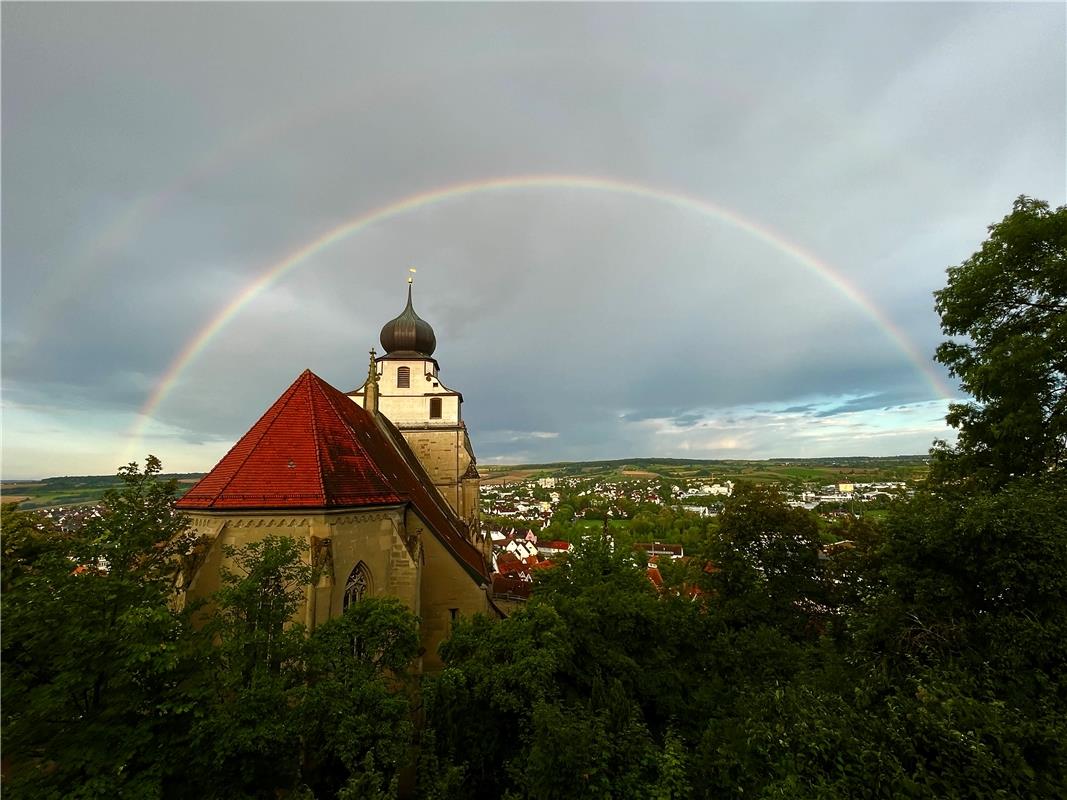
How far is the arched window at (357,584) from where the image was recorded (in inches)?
481

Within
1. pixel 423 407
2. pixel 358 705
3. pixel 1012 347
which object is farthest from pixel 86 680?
pixel 423 407

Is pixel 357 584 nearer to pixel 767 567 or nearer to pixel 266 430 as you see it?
pixel 266 430

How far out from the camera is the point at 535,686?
709 cm

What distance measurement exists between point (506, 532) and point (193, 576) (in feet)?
316

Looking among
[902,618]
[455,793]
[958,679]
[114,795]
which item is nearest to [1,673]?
[114,795]

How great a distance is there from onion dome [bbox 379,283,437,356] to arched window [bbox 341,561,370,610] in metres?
19.0

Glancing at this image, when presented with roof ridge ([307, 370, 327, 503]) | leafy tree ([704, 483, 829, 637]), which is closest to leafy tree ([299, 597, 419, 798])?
roof ridge ([307, 370, 327, 503])

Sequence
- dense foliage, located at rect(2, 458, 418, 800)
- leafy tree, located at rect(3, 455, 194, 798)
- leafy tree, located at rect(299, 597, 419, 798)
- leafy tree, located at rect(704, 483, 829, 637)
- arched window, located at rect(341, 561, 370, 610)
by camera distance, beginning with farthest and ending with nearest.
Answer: leafy tree, located at rect(704, 483, 829, 637) < arched window, located at rect(341, 561, 370, 610) < leafy tree, located at rect(299, 597, 419, 798) < dense foliage, located at rect(2, 458, 418, 800) < leafy tree, located at rect(3, 455, 194, 798)

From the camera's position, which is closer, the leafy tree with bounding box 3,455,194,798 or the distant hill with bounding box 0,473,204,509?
the leafy tree with bounding box 3,455,194,798

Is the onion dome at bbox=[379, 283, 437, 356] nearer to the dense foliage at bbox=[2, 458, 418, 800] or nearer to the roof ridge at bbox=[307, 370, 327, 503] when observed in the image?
the roof ridge at bbox=[307, 370, 327, 503]

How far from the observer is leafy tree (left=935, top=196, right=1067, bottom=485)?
403 inches

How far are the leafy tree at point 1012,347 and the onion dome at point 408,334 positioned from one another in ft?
83.1

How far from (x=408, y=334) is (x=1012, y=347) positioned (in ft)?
89.0

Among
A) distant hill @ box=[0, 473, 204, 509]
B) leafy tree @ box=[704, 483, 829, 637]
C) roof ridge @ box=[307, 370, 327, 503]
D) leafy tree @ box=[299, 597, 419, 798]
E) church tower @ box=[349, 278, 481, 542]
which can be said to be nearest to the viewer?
leafy tree @ box=[299, 597, 419, 798]
